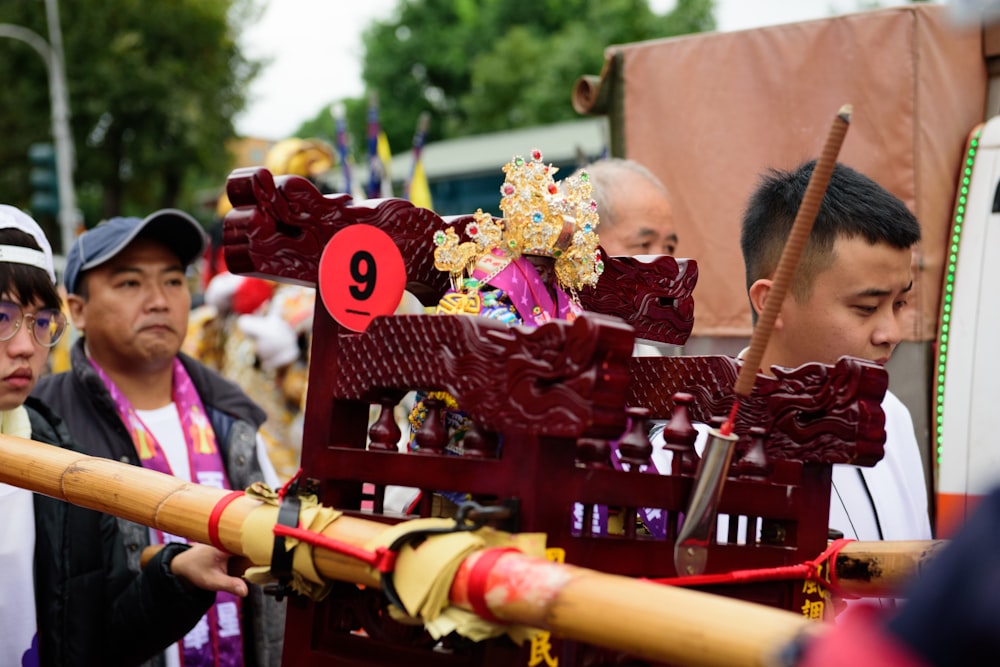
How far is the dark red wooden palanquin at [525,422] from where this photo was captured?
49.1 inches

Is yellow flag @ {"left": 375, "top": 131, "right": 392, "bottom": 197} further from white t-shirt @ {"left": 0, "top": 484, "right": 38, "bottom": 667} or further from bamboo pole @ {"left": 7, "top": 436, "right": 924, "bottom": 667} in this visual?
bamboo pole @ {"left": 7, "top": 436, "right": 924, "bottom": 667}

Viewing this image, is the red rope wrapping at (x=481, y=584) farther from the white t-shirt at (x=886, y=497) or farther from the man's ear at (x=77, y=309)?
the man's ear at (x=77, y=309)

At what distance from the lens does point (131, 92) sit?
23219 millimetres

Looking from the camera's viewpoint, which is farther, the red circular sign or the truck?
the truck

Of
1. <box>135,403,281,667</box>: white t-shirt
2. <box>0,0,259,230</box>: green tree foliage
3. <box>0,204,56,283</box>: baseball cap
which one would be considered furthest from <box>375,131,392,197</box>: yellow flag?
<box>0,0,259,230</box>: green tree foliage

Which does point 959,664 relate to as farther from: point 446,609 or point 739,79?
point 739,79

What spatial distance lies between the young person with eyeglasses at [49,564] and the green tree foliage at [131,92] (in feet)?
71.3

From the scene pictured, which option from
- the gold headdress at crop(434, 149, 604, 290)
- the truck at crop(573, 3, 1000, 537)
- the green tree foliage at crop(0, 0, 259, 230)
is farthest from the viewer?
the green tree foliage at crop(0, 0, 259, 230)

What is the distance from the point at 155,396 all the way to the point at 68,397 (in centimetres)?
27

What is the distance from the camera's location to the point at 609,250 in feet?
10.3

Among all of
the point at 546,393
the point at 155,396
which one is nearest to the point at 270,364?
the point at 155,396

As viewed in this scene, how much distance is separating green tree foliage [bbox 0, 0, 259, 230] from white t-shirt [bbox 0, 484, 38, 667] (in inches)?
859

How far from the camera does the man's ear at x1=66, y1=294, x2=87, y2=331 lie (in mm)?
2996

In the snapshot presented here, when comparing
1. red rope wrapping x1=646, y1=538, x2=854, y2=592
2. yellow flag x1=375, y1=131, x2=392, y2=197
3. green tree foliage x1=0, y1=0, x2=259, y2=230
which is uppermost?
green tree foliage x1=0, y1=0, x2=259, y2=230
